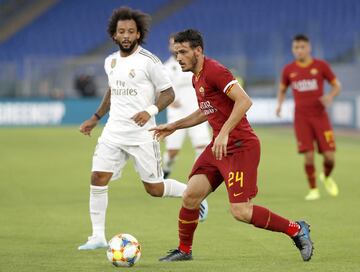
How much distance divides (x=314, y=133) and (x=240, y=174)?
20.2 feet

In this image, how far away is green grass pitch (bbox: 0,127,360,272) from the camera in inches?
329

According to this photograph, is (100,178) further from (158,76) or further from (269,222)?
(269,222)

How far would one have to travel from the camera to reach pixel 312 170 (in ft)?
45.7

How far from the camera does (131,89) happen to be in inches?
366

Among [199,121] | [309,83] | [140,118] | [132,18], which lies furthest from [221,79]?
[309,83]

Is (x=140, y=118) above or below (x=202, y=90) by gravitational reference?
below

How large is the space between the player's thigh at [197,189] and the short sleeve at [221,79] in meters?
0.84

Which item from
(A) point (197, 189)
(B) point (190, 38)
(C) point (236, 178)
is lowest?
(A) point (197, 189)

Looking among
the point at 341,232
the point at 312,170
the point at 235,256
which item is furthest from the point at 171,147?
the point at 235,256

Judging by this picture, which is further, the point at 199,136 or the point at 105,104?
the point at 199,136

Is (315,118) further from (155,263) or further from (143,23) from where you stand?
(155,263)

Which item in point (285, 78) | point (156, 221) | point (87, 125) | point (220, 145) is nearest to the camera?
point (220, 145)

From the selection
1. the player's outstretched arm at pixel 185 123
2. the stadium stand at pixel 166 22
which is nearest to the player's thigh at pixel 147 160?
the player's outstretched arm at pixel 185 123

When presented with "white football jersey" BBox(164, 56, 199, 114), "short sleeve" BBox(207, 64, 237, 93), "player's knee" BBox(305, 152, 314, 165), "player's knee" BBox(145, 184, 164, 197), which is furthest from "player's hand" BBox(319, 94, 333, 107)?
"short sleeve" BBox(207, 64, 237, 93)
